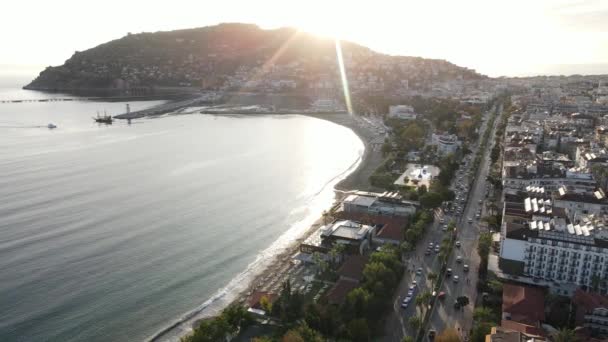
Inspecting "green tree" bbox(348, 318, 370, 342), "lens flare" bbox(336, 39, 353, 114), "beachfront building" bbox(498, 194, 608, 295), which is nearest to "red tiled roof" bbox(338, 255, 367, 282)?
"green tree" bbox(348, 318, 370, 342)

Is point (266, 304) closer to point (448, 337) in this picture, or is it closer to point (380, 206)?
point (448, 337)

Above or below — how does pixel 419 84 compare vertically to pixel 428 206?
above

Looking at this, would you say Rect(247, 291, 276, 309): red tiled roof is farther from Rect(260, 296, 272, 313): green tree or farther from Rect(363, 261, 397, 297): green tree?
Rect(363, 261, 397, 297): green tree

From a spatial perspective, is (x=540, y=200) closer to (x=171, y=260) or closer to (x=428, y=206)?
(x=428, y=206)

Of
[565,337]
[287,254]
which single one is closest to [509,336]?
[565,337]

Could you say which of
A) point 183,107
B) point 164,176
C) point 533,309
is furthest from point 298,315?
point 183,107

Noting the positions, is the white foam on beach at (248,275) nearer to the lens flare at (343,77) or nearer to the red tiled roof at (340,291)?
the red tiled roof at (340,291)
